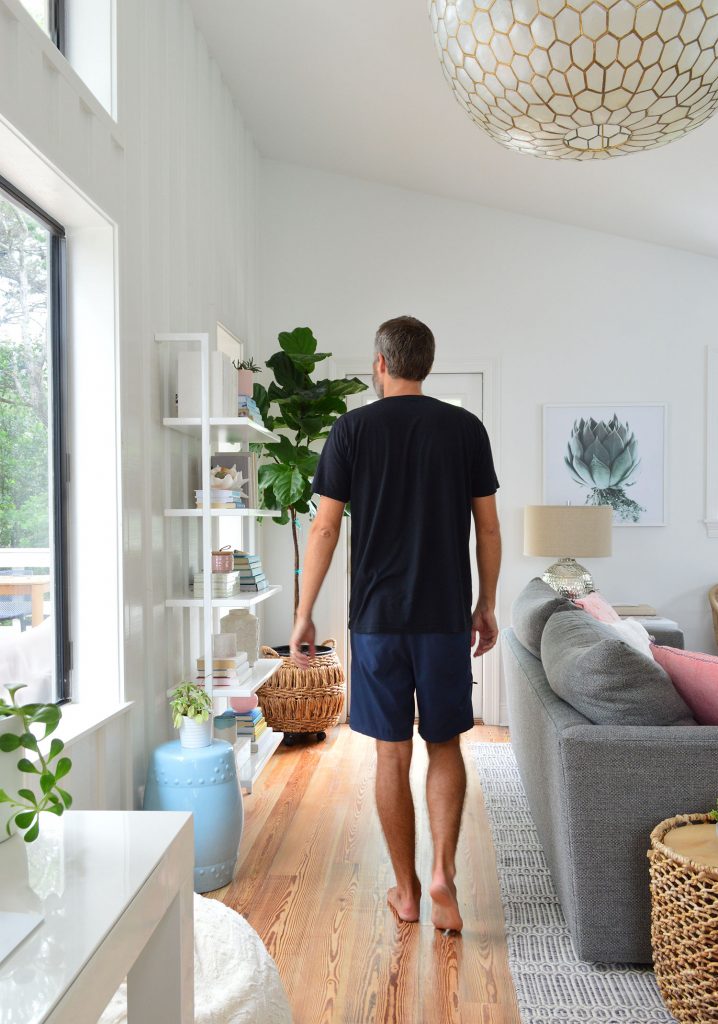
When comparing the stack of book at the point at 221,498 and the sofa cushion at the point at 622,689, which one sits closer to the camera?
the sofa cushion at the point at 622,689

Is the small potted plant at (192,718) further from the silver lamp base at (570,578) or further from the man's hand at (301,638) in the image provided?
the silver lamp base at (570,578)

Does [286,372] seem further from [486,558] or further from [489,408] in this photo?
[486,558]

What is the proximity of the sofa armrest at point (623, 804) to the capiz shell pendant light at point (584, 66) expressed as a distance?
1.31 meters

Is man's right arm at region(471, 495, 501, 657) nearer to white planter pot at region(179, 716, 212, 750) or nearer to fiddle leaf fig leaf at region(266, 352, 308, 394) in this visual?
white planter pot at region(179, 716, 212, 750)

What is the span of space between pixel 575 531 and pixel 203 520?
209cm

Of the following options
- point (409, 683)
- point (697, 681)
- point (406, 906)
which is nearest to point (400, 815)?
point (406, 906)

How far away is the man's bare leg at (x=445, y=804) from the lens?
94.1 inches

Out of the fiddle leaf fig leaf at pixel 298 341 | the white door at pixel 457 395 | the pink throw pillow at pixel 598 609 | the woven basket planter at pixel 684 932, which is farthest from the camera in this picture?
the white door at pixel 457 395

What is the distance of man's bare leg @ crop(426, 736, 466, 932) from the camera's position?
7.84 ft

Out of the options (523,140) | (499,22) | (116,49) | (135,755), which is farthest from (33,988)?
(116,49)

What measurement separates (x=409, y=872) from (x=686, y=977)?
817mm

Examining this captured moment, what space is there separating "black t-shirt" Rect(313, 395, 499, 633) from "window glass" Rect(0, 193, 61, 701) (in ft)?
2.65

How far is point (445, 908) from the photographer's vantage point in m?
2.36

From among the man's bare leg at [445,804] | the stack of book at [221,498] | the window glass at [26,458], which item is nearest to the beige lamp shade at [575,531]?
the stack of book at [221,498]
